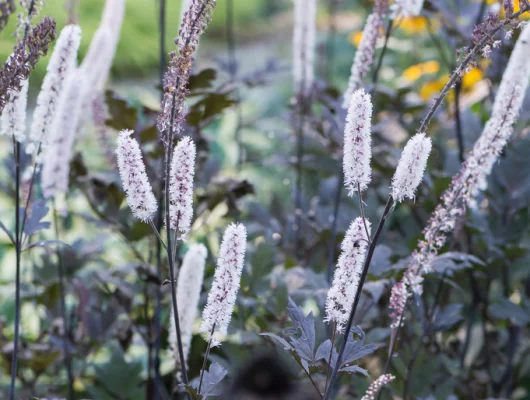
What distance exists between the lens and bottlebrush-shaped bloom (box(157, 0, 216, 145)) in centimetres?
69

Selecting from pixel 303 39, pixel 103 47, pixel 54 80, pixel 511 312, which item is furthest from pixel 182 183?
pixel 511 312

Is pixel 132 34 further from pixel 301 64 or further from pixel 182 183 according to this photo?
pixel 182 183

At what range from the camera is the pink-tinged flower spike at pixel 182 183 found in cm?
69

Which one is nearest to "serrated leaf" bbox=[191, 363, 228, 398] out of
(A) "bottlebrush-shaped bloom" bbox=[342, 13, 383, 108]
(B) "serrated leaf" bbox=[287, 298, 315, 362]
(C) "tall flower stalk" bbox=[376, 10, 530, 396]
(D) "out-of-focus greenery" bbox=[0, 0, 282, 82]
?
(B) "serrated leaf" bbox=[287, 298, 315, 362]

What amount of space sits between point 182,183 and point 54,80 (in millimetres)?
285

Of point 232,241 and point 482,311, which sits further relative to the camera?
point 482,311

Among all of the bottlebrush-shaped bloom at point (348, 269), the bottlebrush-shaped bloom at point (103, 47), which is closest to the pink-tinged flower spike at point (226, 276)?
the bottlebrush-shaped bloom at point (348, 269)

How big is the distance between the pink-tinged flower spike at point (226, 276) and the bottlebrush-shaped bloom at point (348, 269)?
10cm

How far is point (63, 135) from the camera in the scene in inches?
43.0

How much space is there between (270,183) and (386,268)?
6.38 feet

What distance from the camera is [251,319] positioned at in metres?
1.49

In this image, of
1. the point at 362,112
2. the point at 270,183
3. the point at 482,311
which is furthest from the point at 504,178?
the point at 270,183

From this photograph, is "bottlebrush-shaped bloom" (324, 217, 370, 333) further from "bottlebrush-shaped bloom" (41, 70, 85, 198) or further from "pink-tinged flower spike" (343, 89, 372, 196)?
"bottlebrush-shaped bloom" (41, 70, 85, 198)

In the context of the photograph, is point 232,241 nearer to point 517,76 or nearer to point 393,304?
point 393,304
